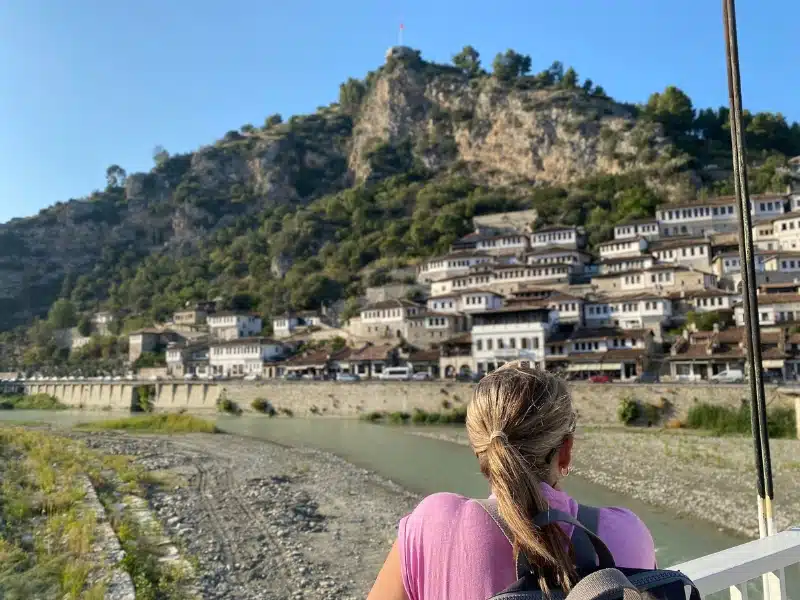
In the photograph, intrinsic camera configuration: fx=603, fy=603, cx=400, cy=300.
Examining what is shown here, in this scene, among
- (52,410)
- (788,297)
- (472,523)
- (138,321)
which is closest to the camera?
(472,523)

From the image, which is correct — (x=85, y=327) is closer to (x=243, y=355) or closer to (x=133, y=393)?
(x=133, y=393)

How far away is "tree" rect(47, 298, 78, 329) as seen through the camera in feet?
264

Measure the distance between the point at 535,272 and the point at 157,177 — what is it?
96334 mm

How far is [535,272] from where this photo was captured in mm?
50844

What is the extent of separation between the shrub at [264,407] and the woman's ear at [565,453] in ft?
139

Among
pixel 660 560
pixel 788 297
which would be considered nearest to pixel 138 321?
pixel 788 297

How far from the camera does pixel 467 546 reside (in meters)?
1.61

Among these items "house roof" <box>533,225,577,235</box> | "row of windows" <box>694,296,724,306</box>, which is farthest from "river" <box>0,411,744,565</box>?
"house roof" <box>533,225,577,235</box>

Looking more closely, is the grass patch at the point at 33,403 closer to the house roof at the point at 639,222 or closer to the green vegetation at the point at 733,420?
the green vegetation at the point at 733,420

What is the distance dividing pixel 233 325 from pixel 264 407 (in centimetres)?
2189

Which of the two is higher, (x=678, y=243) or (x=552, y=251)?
(x=552, y=251)

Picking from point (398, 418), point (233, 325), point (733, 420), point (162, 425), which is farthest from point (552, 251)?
point (162, 425)

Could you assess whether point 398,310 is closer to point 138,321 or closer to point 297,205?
point 138,321

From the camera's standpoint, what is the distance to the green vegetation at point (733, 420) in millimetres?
25000
